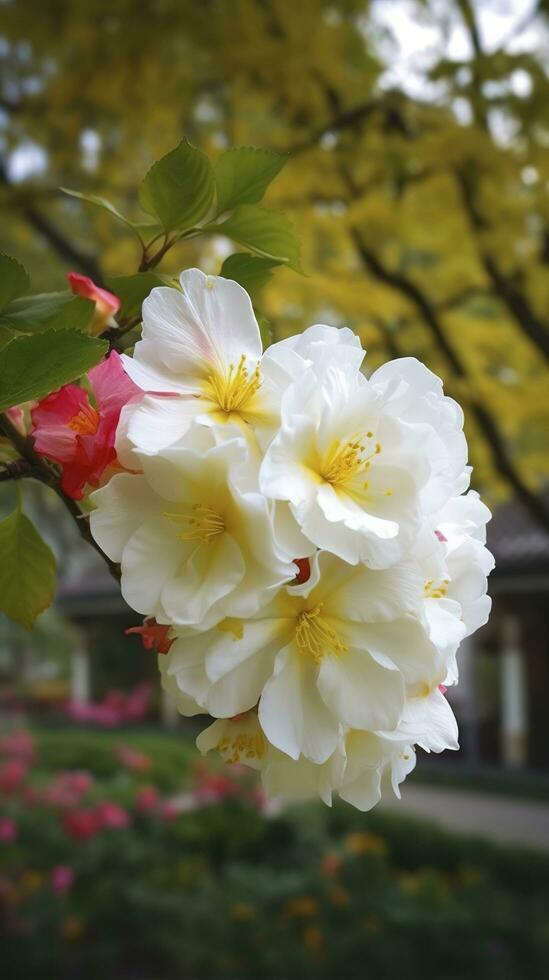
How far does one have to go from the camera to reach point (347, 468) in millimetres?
510

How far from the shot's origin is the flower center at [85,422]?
0.52 m

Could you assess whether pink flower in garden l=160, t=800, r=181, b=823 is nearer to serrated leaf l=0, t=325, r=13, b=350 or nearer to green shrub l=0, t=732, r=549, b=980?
green shrub l=0, t=732, r=549, b=980

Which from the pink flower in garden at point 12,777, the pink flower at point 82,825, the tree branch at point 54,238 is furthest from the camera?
the pink flower in garden at point 12,777

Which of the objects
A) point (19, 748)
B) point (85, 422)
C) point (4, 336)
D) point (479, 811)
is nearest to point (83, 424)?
point (85, 422)

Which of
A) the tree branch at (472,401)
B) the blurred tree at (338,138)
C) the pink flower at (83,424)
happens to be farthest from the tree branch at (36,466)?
the tree branch at (472,401)

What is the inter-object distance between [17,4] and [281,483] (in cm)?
326

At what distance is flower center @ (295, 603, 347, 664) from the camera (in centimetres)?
49

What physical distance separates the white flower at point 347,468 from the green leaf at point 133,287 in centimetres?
17

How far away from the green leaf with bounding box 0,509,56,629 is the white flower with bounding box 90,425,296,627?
154mm

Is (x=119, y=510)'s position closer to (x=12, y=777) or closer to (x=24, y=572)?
(x=24, y=572)

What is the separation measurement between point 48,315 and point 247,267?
0.14 metres

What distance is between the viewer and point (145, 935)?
4.80 metres

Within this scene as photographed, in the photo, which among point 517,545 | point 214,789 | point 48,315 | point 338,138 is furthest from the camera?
point 517,545

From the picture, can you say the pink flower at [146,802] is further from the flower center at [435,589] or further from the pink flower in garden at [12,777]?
the flower center at [435,589]
